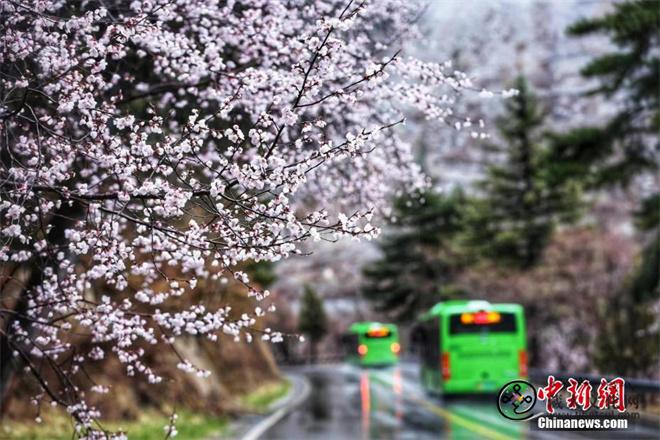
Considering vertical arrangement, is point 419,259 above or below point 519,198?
below

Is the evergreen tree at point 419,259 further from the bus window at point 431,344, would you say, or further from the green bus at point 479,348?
the green bus at point 479,348

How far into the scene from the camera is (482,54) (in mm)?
156000

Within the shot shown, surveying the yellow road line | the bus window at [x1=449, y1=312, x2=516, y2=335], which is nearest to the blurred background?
the bus window at [x1=449, y1=312, x2=516, y2=335]

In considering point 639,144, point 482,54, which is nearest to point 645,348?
point 639,144

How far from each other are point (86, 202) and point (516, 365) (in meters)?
21.2

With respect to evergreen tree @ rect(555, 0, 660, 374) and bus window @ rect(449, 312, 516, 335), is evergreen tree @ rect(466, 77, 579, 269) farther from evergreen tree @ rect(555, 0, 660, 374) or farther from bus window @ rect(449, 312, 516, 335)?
evergreen tree @ rect(555, 0, 660, 374)

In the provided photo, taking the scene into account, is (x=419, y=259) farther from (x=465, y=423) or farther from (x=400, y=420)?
(x=465, y=423)

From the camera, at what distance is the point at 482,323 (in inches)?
1005

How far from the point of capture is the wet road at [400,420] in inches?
634

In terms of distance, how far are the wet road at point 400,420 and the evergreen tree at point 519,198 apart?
40.6 feet

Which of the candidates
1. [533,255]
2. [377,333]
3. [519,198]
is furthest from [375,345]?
[533,255]

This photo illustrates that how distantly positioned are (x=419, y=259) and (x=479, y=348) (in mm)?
33176

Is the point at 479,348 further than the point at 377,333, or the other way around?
the point at 377,333

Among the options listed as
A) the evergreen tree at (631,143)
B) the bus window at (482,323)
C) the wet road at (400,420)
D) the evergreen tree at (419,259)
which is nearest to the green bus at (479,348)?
the bus window at (482,323)
